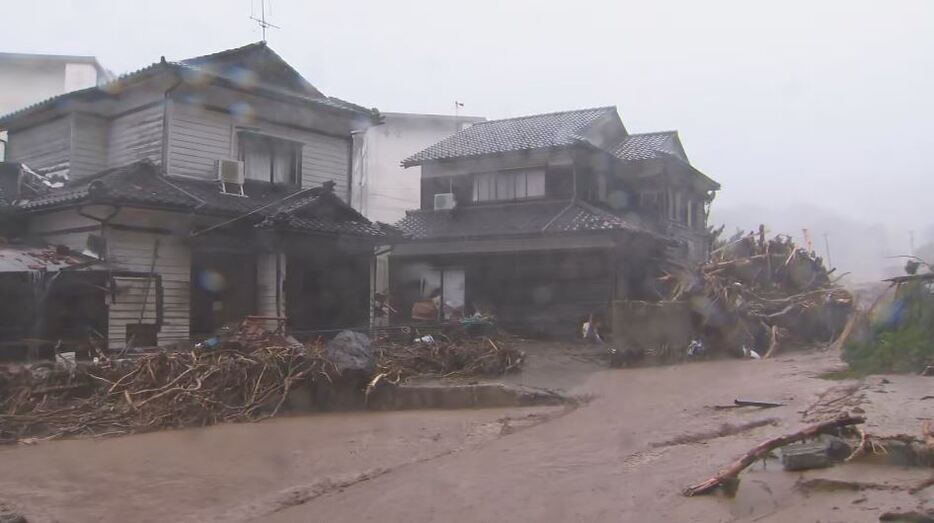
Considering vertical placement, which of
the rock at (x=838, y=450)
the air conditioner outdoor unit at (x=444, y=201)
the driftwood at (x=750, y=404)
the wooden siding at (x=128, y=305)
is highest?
the air conditioner outdoor unit at (x=444, y=201)

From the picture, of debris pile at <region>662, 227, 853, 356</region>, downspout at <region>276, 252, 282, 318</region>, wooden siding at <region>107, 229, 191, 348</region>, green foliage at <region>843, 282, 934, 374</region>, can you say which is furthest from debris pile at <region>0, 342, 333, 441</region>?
debris pile at <region>662, 227, 853, 356</region>

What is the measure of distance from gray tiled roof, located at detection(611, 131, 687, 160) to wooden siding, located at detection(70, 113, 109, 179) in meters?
13.9

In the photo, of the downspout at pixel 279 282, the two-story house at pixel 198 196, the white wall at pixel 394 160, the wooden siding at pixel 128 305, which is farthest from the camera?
the white wall at pixel 394 160

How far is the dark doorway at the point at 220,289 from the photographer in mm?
14898

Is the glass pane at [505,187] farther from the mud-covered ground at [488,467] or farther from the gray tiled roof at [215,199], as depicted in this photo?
the mud-covered ground at [488,467]

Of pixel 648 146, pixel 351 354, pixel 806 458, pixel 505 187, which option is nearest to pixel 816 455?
pixel 806 458

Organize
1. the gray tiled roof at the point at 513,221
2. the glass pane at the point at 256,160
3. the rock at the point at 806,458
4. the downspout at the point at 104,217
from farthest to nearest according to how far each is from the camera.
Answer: the gray tiled roof at the point at 513,221, the glass pane at the point at 256,160, the downspout at the point at 104,217, the rock at the point at 806,458

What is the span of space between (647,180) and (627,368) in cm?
1042

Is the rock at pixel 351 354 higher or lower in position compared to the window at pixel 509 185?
lower

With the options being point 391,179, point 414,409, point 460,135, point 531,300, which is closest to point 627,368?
point 414,409

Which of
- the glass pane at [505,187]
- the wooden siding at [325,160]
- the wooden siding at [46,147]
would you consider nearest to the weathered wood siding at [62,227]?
the wooden siding at [46,147]

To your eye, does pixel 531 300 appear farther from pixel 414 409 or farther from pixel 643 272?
pixel 414 409

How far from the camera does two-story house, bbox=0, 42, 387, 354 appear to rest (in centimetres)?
1371

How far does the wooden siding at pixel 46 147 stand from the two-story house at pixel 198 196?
0.05m
